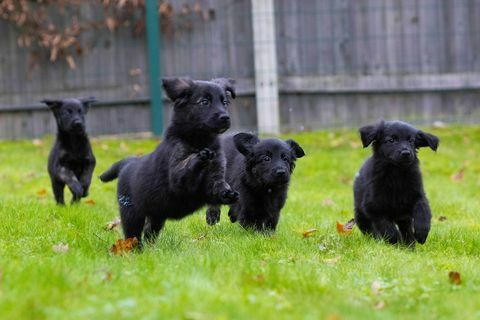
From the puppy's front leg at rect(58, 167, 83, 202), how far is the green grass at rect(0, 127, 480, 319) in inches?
7.8

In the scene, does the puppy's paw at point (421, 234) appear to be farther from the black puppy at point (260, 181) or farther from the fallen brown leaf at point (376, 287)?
the fallen brown leaf at point (376, 287)

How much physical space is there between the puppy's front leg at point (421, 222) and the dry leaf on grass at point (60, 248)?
2.84 m

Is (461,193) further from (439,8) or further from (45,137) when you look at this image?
(45,137)

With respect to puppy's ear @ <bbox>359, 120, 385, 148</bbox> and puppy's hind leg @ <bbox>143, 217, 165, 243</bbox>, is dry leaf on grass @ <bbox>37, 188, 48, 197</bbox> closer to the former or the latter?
puppy's hind leg @ <bbox>143, 217, 165, 243</bbox>

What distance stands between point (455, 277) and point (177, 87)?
2561 millimetres

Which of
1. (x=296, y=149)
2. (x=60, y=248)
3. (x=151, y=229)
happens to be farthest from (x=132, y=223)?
(x=296, y=149)

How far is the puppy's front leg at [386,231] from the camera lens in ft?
23.7

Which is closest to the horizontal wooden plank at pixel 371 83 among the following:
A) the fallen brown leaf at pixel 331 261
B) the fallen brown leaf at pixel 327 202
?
the fallen brown leaf at pixel 327 202

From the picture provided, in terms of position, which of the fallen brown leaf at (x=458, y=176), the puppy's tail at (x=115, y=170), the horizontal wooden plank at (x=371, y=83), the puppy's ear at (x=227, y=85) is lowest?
the fallen brown leaf at (x=458, y=176)

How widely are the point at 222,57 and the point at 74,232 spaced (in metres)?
8.83

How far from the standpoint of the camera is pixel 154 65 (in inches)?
590

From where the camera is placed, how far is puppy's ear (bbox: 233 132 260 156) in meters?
7.77

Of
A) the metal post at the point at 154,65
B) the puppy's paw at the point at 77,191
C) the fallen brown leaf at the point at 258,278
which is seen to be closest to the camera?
the fallen brown leaf at the point at 258,278

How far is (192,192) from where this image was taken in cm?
630
